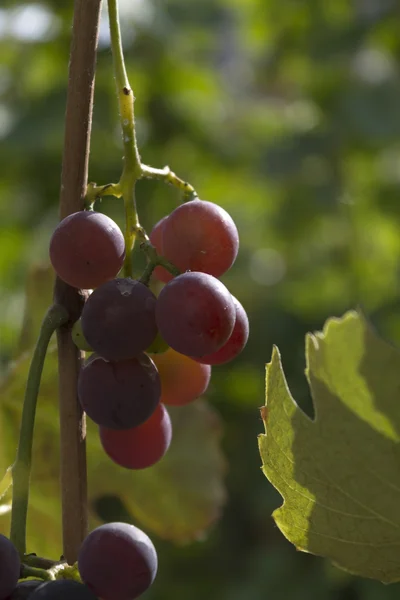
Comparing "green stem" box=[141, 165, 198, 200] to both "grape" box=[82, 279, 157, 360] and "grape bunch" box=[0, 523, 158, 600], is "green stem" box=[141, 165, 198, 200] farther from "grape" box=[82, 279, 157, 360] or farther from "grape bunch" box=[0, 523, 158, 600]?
"grape bunch" box=[0, 523, 158, 600]

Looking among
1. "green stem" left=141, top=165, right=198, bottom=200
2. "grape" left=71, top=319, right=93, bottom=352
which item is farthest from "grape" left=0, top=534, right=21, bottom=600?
"green stem" left=141, top=165, right=198, bottom=200

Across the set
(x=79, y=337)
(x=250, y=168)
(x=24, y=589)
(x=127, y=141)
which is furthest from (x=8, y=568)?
(x=250, y=168)

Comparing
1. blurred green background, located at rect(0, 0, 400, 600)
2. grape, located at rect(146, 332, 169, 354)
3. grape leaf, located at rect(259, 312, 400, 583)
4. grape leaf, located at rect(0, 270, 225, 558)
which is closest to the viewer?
→ grape leaf, located at rect(259, 312, 400, 583)

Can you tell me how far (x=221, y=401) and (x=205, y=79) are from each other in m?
0.91

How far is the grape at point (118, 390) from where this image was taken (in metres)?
0.47

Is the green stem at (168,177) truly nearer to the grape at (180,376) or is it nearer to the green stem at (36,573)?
the grape at (180,376)

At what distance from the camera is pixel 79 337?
0.47m

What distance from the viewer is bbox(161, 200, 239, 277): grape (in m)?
0.50

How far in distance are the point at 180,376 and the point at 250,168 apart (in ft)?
6.55

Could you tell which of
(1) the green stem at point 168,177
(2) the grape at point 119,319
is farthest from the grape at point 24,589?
(1) the green stem at point 168,177

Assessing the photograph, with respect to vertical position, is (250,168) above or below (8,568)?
below

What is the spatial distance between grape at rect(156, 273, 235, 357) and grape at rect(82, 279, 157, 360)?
10mm

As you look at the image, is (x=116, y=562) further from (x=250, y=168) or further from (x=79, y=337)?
(x=250, y=168)

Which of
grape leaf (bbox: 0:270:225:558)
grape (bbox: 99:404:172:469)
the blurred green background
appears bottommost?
the blurred green background
